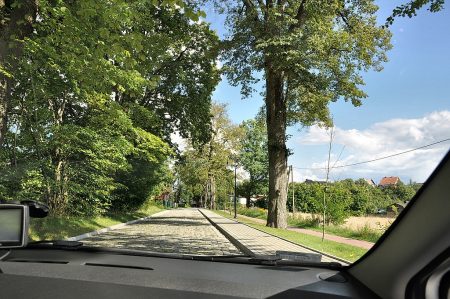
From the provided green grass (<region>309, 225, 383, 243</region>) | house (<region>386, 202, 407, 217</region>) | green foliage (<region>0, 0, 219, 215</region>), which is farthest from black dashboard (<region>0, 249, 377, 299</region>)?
green grass (<region>309, 225, 383, 243</region>)

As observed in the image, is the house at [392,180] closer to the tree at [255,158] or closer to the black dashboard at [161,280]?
the black dashboard at [161,280]

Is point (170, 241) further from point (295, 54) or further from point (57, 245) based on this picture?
point (57, 245)

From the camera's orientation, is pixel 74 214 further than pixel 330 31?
Yes

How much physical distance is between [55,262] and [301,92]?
24.3m

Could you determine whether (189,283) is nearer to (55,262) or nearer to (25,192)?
(55,262)

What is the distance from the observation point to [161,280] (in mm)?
2348

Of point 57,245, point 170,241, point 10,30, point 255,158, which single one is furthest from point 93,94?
point 255,158

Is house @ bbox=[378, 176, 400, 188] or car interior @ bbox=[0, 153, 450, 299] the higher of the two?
house @ bbox=[378, 176, 400, 188]

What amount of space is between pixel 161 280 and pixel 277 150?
22646 mm

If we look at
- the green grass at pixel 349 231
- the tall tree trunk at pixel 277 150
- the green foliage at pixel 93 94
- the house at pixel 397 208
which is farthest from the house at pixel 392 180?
the tall tree trunk at pixel 277 150

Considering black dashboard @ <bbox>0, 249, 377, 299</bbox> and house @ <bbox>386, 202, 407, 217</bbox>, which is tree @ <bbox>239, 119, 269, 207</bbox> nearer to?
house @ <bbox>386, 202, 407, 217</bbox>

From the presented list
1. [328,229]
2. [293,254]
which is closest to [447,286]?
[293,254]

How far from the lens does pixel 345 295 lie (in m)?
2.09

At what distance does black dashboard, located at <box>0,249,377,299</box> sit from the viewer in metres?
2.20
